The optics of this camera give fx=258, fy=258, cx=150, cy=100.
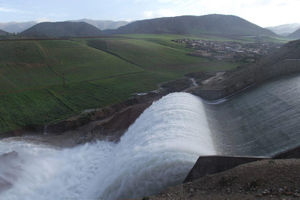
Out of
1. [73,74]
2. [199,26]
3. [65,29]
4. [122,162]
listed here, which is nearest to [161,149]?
[122,162]

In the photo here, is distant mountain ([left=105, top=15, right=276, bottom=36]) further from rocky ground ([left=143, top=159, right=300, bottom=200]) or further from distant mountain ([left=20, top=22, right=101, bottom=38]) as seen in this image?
rocky ground ([left=143, top=159, right=300, bottom=200])

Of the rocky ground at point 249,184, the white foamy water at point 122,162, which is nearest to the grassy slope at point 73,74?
the white foamy water at point 122,162

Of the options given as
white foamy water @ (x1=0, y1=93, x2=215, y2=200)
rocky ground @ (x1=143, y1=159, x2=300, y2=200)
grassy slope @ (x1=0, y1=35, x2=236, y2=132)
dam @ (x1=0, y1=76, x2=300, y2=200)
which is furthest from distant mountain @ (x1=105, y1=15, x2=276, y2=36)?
rocky ground @ (x1=143, y1=159, x2=300, y2=200)

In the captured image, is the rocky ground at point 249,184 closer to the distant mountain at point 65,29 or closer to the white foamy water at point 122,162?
the white foamy water at point 122,162

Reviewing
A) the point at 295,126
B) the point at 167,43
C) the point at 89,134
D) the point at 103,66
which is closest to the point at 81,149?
the point at 89,134

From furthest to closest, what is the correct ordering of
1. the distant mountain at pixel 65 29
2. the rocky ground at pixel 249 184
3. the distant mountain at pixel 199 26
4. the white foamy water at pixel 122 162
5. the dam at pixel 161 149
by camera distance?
1. the distant mountain at pixel 65 29
2. the distant mountain at pixel 199 26
3. the dam at pixel 161 149
4. the white foamy water at pixel 122 162
5. the rocky ground at pixel 249 184

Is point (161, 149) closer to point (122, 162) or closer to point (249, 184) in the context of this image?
point (122, 162)
